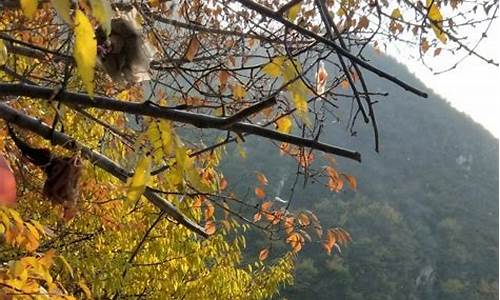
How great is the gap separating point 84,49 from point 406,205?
28.6 m

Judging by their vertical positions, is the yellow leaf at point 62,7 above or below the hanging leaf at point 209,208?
below

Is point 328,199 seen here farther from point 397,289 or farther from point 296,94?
point 296,94

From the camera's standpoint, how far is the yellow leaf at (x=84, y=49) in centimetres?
73

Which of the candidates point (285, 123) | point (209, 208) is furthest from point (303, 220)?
point (285, 123)

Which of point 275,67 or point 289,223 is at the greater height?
point 289,223

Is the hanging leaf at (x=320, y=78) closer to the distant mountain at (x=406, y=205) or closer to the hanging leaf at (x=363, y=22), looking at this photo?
the hanging leaf at (x=363, y=22)

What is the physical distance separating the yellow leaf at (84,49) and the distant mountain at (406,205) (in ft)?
64.1

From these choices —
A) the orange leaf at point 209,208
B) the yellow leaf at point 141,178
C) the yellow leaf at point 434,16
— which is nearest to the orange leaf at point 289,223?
the orange leaf at point 209,208

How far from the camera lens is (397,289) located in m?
22.5

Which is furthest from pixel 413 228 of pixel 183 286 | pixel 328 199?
pixel 183 286

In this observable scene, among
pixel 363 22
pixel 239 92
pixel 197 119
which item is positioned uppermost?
pixel 363 22

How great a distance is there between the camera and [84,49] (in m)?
0.73

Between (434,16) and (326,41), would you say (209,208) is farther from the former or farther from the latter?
(326,41)

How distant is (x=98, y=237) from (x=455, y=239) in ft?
78.9
